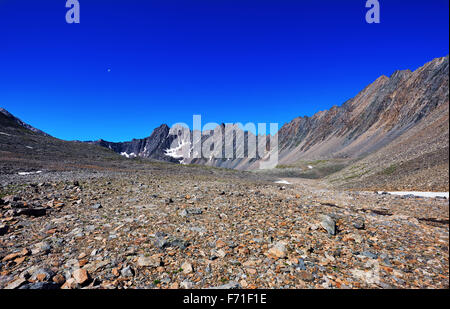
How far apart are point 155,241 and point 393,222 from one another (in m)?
10.2

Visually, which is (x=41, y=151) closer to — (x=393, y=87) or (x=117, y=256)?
(x=117, y=256)

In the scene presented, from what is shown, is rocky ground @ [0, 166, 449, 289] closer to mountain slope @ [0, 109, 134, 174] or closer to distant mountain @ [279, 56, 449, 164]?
mountain slope @ [0, 109, 134, 174]

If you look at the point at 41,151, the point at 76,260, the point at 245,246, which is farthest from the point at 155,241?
the point at 41,151

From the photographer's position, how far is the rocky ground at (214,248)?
5.05m

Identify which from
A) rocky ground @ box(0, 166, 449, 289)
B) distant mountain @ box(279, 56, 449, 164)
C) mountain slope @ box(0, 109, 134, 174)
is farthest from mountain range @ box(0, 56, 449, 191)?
rocky ground @ box(0, 166, 449, 289)

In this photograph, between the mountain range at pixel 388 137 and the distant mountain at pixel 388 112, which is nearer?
the mountain range at pixel 388 137

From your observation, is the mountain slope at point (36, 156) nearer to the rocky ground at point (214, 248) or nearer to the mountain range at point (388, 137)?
the mountain range at point (388, 137)

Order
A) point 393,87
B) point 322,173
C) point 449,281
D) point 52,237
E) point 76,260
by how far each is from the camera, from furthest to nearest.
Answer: point 393,87, point 322,173, point 52,237, point 76,260, point 449,281

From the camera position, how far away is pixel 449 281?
5207mm

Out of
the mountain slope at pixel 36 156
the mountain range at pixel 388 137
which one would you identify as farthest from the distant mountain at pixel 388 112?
the mountain slope at pixel 36 156

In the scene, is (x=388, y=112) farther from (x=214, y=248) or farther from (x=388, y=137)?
(x=214, y=248)

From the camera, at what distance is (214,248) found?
655cm
